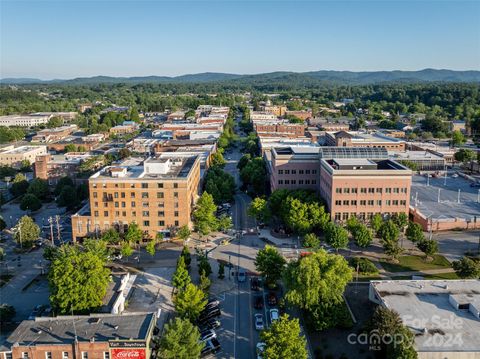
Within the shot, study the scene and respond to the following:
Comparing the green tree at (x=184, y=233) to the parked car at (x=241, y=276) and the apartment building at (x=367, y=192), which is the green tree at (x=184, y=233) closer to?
the parked car at (x=241, y=276)

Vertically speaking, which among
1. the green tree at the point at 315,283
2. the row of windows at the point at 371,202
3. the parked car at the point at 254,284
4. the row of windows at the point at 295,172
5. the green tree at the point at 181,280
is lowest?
the parked car at the point at 254,284

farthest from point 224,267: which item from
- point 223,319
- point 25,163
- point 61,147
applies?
point 61,147

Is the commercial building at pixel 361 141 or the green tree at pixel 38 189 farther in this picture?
the commercial building at pixel 361 141

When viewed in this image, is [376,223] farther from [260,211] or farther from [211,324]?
[211,324]

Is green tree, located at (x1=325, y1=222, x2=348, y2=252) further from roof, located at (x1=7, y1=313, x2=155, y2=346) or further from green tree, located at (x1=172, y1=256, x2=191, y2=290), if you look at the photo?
roof, located at (x1=7, y1=313, x2=155, y2=346)

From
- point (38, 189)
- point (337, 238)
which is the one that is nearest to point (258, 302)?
point (337, 238)

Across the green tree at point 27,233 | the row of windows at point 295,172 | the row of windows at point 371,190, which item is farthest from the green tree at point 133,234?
the row of windows at point 371,190

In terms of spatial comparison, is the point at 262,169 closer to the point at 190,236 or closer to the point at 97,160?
the point at 190,236
